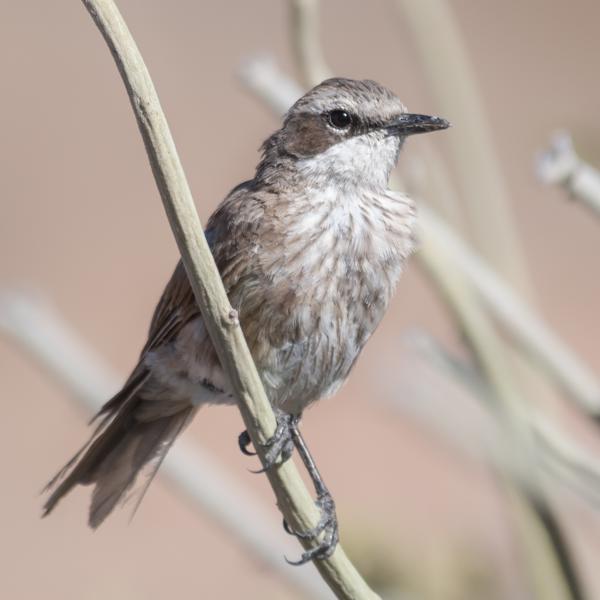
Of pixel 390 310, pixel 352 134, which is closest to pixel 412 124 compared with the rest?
pixel 352 134

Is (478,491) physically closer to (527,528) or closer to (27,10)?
(527,528)

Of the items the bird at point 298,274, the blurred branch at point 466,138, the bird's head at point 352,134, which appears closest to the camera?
the bird at point 298,274

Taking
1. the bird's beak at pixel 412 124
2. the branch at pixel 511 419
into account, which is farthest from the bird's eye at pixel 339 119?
the branch at pixel 511 419

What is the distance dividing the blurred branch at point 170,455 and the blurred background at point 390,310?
3 centimetres

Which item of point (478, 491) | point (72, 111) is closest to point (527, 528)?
point (478, 491)

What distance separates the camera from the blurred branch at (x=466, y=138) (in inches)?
147

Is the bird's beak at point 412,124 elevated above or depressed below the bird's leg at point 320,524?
above

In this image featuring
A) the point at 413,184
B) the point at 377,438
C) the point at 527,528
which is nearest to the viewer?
the point at 527,528

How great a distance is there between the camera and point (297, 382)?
349 cm

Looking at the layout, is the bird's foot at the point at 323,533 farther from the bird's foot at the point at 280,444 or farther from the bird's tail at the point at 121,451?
the bird's tail at the point at 121,451

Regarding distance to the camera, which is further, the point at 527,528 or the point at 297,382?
the point at 297,382

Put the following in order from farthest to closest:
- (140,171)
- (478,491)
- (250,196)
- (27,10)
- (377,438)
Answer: (27,10)
(140,171)
(377,438)
(478,491)
(250,196)

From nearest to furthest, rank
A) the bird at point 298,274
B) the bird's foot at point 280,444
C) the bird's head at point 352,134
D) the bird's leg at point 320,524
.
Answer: the bird's foot at point 280,444, the bird's leg at point 320,524, the bird at point 298,274, the bird's head at point 352,134

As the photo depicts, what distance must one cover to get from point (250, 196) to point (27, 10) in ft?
38.9
